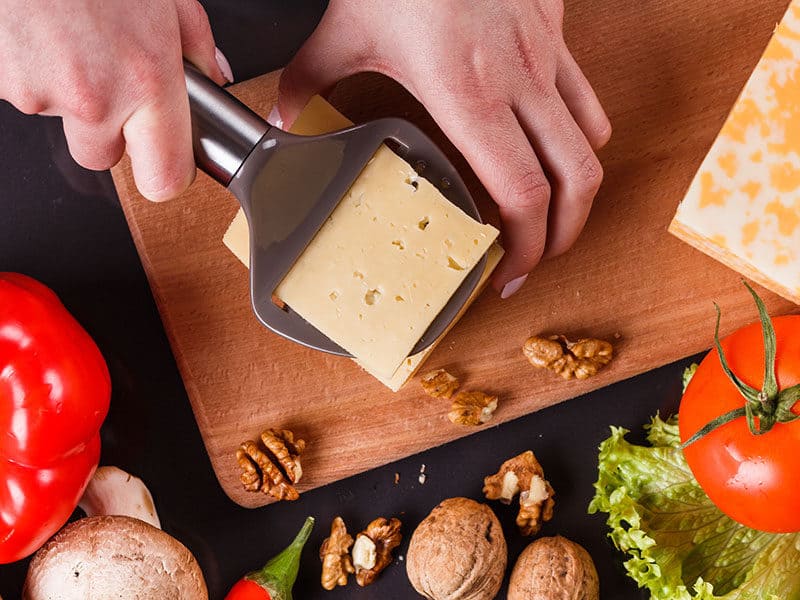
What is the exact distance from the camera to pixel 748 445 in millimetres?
1415

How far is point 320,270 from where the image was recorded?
55.2 inches

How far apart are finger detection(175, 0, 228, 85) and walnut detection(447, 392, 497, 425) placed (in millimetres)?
664

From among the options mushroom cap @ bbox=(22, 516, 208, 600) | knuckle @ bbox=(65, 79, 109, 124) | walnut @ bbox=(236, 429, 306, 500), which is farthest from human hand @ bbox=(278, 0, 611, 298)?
mushroom cap @ bbox=(22, 516, 208, 600)

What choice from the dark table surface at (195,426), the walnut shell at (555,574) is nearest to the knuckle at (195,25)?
the dark table surface at (195,426)

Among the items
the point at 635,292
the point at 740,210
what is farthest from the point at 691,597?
the point at 740,210

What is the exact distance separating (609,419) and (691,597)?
0.33 m

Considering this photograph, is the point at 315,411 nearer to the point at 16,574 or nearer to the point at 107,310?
the point at 107,310

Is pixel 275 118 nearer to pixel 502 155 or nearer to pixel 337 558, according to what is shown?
pixel 502 155

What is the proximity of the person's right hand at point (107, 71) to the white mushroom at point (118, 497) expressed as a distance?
2.28ft

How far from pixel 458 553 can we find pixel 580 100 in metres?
0.76

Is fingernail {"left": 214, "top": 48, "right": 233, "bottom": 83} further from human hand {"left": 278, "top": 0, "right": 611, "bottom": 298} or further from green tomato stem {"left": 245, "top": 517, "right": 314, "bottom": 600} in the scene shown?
green tomato stem {"left": 245, "top": 517, "right": 314, "bottom": 600}

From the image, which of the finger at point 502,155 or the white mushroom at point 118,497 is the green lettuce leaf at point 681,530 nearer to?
the finger at point 502,155

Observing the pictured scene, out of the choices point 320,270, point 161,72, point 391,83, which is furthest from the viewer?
point 391,83

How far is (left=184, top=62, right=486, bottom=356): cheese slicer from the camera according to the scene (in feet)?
4.34
